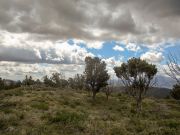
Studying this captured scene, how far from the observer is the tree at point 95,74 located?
173ft

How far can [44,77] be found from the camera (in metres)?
137

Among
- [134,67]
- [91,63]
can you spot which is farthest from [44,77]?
[134,67]

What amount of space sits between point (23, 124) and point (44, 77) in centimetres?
11921

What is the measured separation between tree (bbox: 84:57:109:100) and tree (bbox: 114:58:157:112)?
794 cm

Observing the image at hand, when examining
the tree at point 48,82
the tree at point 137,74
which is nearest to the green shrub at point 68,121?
the tree at point 137,74

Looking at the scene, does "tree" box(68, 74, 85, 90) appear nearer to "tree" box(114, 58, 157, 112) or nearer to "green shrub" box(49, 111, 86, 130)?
"tree" box(114, 58, 157, 112)

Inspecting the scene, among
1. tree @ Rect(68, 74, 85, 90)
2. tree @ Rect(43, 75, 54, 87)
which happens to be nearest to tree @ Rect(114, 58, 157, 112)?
tree @ Rect(68, 74, 85, 90)

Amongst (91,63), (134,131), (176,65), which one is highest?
(91,63)

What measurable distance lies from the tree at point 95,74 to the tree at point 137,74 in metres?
7.94

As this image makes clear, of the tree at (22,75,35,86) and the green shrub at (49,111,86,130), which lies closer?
the green shrub at (49,111,86,130)

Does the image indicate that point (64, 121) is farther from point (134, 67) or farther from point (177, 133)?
point (134, 67)

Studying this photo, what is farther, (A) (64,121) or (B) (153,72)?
(B) (153,72)

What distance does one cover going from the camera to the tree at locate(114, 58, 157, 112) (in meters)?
40.2

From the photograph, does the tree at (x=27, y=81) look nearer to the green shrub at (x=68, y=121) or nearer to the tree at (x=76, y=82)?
the tree at (x=76, y=82)
